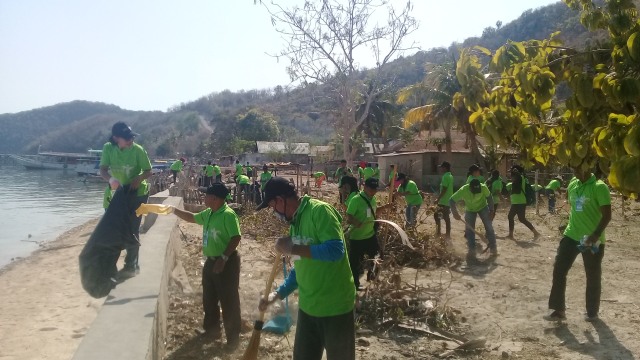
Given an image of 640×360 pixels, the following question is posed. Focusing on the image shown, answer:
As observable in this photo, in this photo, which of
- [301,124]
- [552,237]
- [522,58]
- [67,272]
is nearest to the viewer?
[522,58]

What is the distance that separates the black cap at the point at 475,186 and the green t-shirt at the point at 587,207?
147 inches

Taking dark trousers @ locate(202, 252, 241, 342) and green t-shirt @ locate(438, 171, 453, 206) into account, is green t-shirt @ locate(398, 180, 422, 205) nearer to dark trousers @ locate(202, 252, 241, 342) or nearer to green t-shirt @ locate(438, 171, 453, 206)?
green t-shirt @ locate(438, 171, 453, 206)

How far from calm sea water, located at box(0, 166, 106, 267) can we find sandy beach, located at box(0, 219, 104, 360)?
500 centimetres

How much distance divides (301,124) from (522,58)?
3935 inches

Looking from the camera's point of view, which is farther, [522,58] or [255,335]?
[255,335]

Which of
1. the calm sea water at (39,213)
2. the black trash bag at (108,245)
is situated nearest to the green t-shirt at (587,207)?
the black trash bag at (108,245)

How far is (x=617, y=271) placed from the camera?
28.0 feet

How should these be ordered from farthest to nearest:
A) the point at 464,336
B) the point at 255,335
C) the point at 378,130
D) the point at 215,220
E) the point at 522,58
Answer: the point at 378,130, the point at 464,336, the point at 215,220, the point at 255,335, the point at 522,58

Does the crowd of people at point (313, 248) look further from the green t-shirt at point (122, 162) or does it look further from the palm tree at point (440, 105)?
the palm tree at point (440, 105)

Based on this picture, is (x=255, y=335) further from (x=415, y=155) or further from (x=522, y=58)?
(x=415, y=155)

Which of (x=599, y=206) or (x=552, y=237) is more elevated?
(x=599, y=206)

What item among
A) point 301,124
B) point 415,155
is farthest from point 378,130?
point 301,124

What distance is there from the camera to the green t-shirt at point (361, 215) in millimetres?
6500

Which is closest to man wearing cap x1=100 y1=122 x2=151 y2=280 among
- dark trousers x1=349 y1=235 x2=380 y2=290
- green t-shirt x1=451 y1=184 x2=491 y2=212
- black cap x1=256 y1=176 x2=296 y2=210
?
dark trousers x1=349 y1=235 x2=380 y2=290
